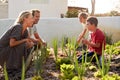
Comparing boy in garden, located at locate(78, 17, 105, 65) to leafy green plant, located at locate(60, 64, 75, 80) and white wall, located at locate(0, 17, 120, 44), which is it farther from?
white wall, located at locate(0, 17, 120, 44)

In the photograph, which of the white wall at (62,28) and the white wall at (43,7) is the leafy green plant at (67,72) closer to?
the white wall at (62,28)

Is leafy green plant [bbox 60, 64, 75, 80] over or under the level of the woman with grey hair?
under

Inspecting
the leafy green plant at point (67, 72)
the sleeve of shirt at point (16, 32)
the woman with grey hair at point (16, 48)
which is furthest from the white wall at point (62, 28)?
the leafy green plant at point (67, 72)

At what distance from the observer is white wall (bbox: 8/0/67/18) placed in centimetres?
1509

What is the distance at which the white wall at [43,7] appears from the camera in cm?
1509

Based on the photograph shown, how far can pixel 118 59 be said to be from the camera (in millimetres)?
7742

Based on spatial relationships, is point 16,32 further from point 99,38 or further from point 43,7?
point 43,7

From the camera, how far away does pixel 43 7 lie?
52.6ft

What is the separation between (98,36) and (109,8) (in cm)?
2029

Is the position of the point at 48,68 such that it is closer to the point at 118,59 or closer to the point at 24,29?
the point at 24,29

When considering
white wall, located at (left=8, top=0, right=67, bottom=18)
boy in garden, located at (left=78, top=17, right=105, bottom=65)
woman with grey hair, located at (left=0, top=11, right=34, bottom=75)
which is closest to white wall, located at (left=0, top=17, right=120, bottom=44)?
boy in garden, located at (left=78, top=17, right=105, bottom=65)

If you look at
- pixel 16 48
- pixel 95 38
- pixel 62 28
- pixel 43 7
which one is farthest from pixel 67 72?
pixel 43 7

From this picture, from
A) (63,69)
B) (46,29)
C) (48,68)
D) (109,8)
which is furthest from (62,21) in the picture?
(109,8)

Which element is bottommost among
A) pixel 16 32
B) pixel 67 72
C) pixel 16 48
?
pixel 67 72
